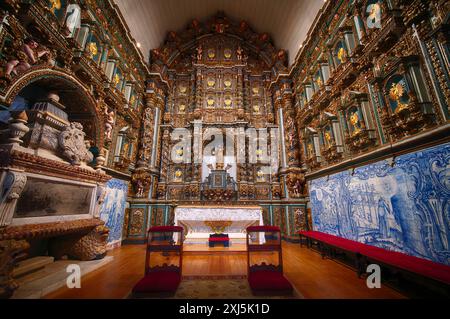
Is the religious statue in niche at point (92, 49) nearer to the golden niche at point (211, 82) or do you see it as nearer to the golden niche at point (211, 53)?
the golden niche at point (211, 82)

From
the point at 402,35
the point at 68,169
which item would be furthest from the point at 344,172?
the point at 68,169

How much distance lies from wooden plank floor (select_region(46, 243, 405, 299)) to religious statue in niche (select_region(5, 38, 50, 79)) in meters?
4.32

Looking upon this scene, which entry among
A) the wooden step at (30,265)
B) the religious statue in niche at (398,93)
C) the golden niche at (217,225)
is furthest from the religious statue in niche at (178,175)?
the religious statue in niche at (398,93)

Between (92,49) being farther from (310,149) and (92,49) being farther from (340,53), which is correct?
(310,149)

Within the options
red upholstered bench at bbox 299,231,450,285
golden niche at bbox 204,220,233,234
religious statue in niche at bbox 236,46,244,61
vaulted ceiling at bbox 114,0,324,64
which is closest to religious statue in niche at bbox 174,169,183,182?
golden niche at bbox 204,220,233,234

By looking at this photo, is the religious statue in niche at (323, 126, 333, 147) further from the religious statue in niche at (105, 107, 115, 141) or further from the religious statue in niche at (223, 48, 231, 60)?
the religious statue in niche at (223, 48, 231, 60)

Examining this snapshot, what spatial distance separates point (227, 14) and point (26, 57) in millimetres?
12317

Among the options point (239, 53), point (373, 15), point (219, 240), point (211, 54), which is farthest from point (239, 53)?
point (219, 240)

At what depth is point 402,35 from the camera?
4012 millimetres

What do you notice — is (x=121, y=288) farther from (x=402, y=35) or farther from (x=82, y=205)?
(x=402, y=35)

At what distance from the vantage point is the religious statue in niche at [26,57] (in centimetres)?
339

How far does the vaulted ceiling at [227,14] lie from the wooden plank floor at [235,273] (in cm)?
1026

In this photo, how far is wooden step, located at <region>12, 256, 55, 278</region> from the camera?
3.44 metres
